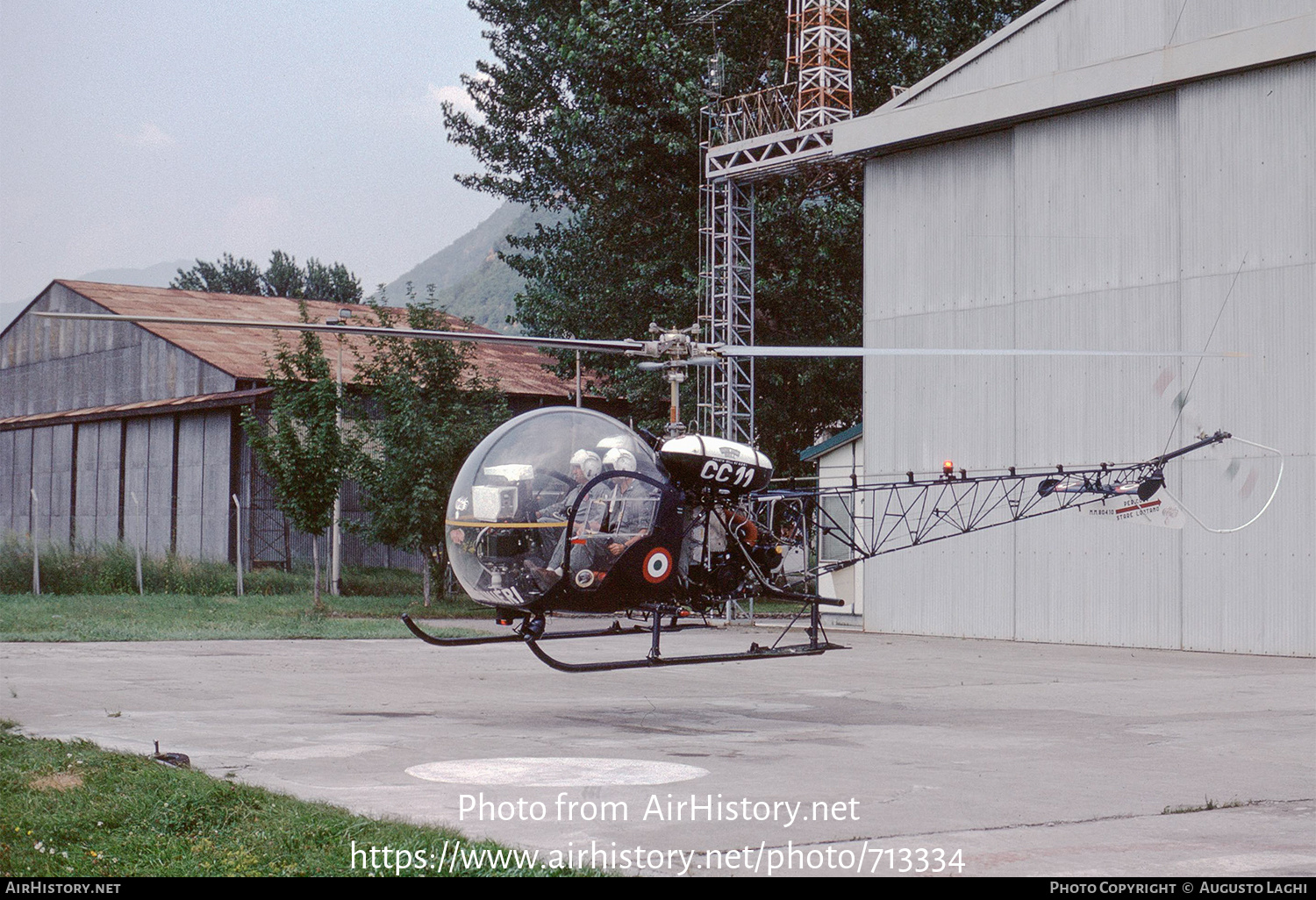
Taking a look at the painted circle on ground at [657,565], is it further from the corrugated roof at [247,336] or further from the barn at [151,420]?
the corrugated roof at [247,336]

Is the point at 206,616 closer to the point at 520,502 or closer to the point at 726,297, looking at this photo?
the point at 726,297

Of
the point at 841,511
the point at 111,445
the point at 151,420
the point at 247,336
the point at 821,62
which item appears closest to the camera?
the point at 841,511

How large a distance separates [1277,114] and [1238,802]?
51.7ft

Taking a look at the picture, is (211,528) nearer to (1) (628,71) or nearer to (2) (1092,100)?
(1) (628,71)

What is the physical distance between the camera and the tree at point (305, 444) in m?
28.2

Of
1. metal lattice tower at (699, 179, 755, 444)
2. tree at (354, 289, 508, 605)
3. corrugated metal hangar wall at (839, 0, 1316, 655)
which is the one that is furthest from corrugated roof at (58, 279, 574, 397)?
corrugated metal hangar wall at (839, 0, 1316, 655)

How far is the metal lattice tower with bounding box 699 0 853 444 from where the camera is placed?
91.4ft

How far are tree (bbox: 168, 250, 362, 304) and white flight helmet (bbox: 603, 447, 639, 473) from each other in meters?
77.5

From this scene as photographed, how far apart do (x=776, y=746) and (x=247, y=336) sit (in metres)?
38.3

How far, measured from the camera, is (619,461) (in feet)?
37.5

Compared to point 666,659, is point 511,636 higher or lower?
higher

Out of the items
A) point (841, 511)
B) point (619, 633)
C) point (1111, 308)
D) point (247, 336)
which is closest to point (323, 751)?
point (619, 633)

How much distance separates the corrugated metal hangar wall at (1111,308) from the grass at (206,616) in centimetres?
1003

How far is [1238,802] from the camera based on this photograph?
8172mm
